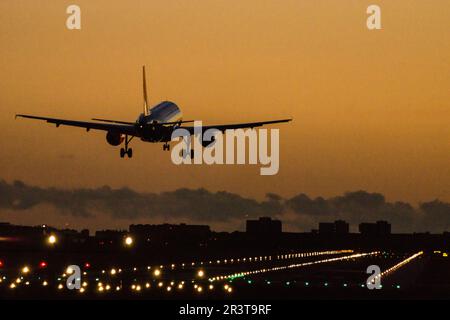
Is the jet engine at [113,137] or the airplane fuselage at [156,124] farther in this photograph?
the jet engine at [113,137]

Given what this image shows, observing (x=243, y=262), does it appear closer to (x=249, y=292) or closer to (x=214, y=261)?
(x=214, y=261)

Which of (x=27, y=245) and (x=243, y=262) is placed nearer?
(x=27, y=245)

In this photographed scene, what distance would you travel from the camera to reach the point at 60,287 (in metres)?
67.6

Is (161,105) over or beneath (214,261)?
over

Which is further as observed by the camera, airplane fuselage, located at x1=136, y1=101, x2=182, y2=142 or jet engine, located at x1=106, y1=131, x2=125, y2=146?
jet engine, located at x1=106, y1=131, x2=125, y2=146

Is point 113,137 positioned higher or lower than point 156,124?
lower

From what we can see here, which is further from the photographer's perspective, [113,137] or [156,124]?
[113,137]
